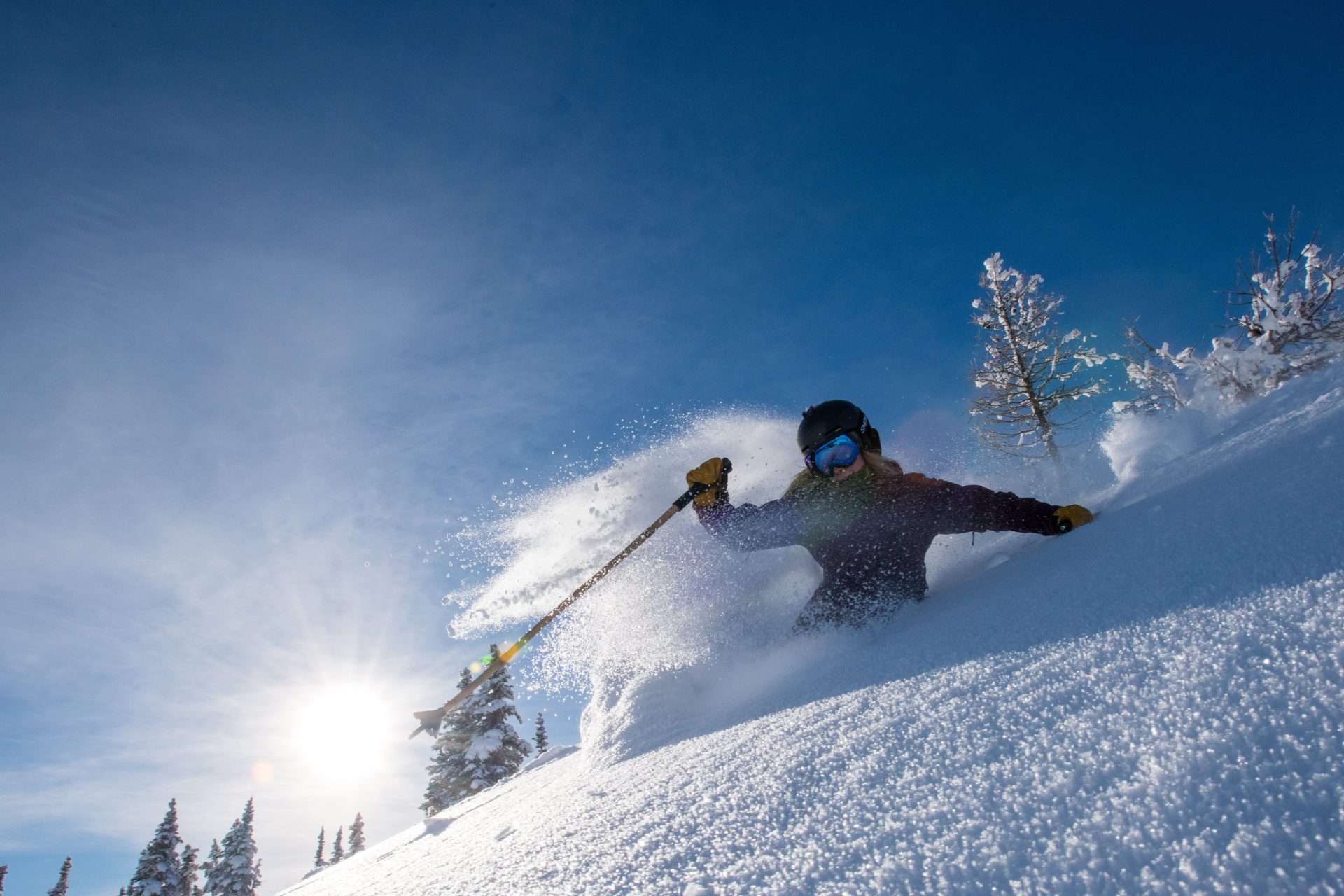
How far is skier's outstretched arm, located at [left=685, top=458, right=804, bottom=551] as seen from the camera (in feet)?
15.2

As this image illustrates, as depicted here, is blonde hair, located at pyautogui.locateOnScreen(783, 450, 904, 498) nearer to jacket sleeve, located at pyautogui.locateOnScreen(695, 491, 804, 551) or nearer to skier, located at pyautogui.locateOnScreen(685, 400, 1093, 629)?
skier, located at pyautogui.locateOnScreen(685, 400, 1093, 629)

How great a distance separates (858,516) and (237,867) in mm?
43909

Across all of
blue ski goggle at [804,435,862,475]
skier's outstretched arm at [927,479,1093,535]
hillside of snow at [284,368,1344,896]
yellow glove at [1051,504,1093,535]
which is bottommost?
hillside of snow at [284,368,1344,896]

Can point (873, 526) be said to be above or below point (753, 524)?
below

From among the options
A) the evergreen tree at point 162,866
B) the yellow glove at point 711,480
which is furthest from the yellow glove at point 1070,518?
the evergreen tree at point 162,866

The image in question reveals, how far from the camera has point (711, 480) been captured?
199 inches

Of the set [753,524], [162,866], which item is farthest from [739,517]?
[162,866]

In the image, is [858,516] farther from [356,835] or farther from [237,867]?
[356,835]

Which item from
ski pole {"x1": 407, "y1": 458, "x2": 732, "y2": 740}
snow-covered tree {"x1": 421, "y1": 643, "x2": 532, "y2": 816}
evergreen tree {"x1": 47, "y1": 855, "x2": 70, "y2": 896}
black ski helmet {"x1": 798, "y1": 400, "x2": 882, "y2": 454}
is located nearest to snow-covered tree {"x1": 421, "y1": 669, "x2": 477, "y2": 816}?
snow-covered tree {"x1": 421, "y1": 643, "x2": 532, "y2": 816}

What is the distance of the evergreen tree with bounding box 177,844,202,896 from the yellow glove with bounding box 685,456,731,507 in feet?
134

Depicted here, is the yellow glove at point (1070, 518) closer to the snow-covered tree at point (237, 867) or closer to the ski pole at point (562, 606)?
the ski pole at point (562, 606)

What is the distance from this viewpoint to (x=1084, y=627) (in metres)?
1.58

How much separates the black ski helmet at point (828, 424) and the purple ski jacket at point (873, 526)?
302 millimetres

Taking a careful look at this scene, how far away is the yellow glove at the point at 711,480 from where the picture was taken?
4938mm
